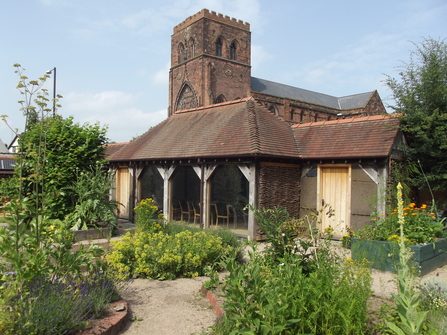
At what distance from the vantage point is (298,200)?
11.4 meters

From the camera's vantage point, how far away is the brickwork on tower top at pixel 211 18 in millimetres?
33556

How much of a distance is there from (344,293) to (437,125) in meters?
8.03

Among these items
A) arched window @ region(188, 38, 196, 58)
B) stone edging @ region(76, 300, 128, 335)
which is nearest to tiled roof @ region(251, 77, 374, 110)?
arched window @ region(188, 38, 196, 58)

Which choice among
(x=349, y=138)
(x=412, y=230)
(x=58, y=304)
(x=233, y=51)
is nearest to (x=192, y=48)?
(x=233, y=51)

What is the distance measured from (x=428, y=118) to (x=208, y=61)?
26.3m

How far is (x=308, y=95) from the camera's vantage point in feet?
130

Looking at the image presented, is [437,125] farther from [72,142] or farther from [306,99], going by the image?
[306,99]

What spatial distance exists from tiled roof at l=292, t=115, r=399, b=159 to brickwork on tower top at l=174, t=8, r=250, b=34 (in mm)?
25126

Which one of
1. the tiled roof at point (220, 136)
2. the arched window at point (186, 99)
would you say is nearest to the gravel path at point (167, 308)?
the tiled roof at point (220, 136)

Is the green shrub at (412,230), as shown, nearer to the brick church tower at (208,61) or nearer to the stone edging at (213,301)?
the stone edging at (213,301)

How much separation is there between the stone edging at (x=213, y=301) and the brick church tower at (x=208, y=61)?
28.3 meters

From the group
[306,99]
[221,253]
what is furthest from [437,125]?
[306,99]

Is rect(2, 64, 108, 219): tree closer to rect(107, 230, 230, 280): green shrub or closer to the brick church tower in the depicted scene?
rect(107, 230, 230, 280): green shrub

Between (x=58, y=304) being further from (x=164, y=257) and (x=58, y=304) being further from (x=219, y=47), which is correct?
(x=219, y=47)
